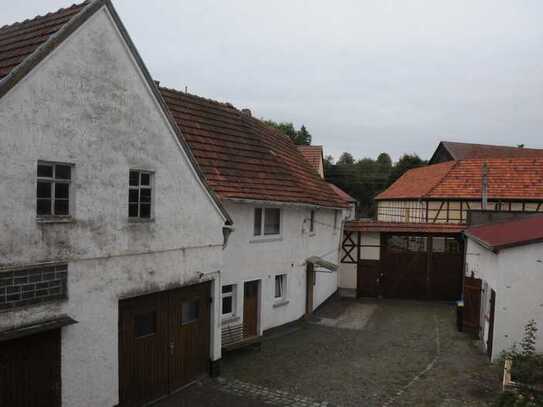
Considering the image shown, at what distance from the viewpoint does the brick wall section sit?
21.8ft

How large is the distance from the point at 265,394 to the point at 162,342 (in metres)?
2.72

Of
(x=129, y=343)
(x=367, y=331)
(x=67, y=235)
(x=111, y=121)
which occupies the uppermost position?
(x=111, y=121)

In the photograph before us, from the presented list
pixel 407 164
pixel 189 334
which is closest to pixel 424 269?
pixel 189 334

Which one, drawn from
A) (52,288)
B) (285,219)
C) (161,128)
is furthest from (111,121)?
(285,219)

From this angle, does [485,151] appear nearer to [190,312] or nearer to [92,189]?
[190,312]

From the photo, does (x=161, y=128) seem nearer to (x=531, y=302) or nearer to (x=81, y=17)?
(x=81, y=17)

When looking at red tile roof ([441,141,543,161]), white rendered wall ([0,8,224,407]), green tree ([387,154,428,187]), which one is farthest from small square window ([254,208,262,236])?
green tree ([387,154,428,187])

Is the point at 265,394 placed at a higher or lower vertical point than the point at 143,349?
lower

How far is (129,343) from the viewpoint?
886 centimetres

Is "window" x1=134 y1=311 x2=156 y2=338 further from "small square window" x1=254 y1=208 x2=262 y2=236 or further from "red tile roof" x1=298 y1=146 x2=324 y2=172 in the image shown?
"red tile roof" x1=298 y1=146 x2=324 y2=172

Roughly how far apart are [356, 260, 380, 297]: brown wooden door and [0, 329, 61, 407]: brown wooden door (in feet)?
56.8

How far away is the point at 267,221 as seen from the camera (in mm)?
14844

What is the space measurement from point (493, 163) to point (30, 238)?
29517 mm

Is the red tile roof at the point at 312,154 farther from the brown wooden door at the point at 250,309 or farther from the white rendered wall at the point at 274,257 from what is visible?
the brown wooden door at the point at 250,309
